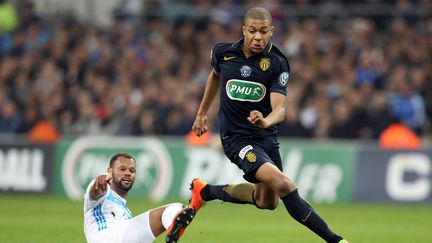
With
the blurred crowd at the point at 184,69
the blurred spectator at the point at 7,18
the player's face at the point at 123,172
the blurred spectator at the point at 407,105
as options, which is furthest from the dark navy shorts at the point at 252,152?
the blurred spectator at the point at 7,18

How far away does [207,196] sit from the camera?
10414 mm

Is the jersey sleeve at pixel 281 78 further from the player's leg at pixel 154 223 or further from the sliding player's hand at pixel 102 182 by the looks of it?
the sliding player's hand at pixel 102 182

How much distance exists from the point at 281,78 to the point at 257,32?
50cm

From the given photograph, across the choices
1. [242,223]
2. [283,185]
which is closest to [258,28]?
[283,185]

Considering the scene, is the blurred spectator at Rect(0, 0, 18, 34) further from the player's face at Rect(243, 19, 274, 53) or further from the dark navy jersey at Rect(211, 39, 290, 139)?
the player's face at Rect(243, 19, 274, 53)

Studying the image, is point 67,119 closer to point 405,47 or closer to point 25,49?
point 25,49

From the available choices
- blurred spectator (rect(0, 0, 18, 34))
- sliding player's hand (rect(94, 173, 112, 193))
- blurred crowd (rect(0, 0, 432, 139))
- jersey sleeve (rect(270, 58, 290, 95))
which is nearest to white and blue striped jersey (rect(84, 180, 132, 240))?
sliding player's hand (rect(94, 173, 112, 193))

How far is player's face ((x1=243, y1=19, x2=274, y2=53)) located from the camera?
9.65 metres

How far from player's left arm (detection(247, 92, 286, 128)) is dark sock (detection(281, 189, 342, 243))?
2.26 feet

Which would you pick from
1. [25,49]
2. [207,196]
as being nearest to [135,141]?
[25,49]

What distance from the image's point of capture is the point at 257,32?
382 inches

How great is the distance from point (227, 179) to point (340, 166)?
2.09 meters

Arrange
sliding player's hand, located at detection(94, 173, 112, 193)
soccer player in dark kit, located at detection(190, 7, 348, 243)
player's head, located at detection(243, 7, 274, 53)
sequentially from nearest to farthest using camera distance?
sliding player's hand, located at detection(94, 173, 112, 193)
soccer player in dark kit, located at detection(190, 7, 348, 243)
player's head, located at detection(243, 7, 274, 53)

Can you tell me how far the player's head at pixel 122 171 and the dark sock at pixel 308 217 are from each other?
4.82ft
